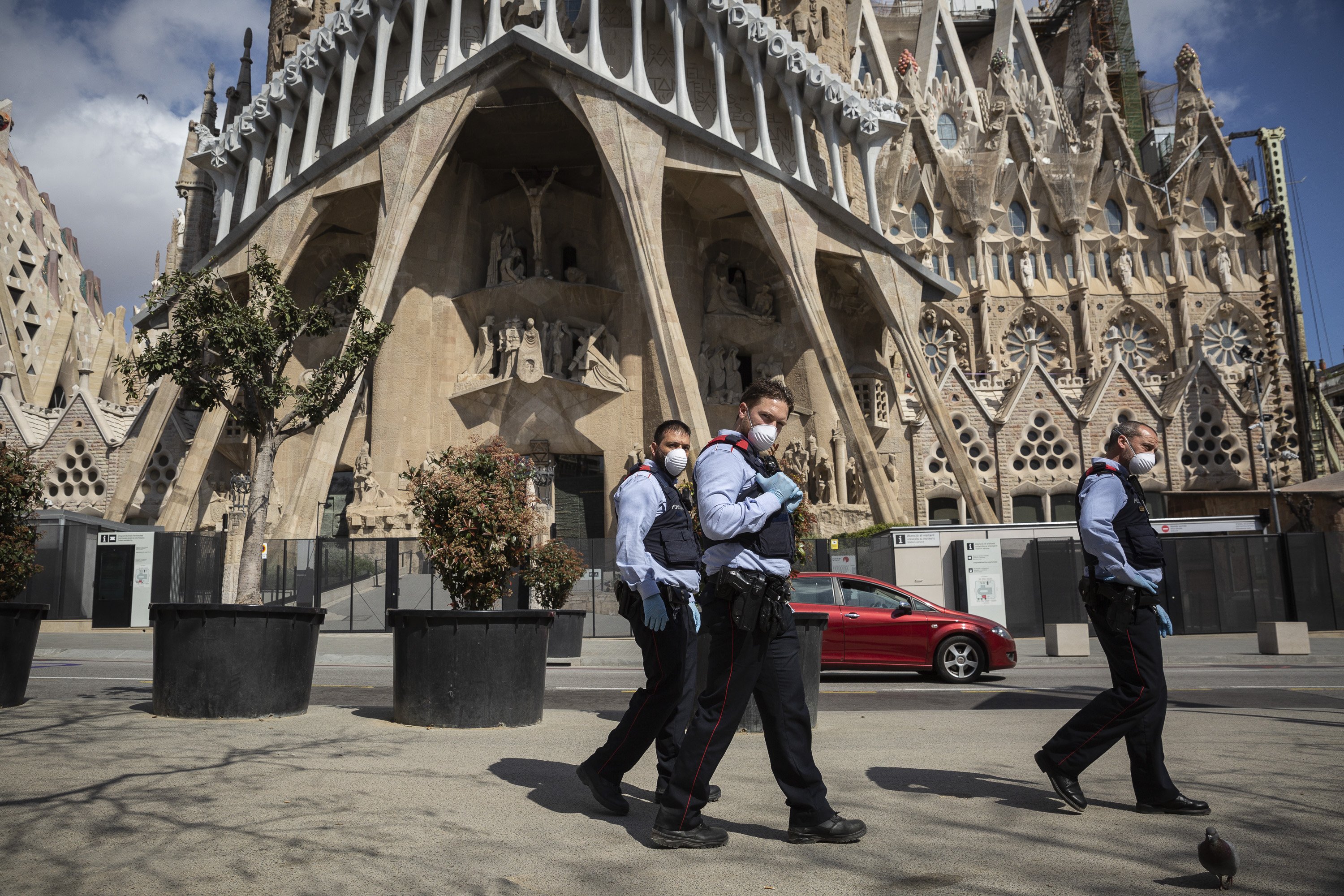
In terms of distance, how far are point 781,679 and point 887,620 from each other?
7.91m

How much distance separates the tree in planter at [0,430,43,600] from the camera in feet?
26.6

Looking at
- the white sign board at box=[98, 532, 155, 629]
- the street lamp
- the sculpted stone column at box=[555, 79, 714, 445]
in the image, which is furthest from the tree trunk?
the street lamp

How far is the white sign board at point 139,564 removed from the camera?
63.8 ft

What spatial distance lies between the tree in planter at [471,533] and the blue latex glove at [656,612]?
359cm

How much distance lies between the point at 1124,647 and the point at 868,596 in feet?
24.2

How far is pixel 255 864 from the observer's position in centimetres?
335

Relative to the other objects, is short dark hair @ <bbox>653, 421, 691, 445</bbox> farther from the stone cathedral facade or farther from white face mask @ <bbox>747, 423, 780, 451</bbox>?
the stone cathedral facade

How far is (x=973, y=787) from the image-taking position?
15.4 feet

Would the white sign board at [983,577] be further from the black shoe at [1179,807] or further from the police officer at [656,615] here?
the police officer at [656,615]

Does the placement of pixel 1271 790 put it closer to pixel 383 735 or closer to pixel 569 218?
pixel 383 735

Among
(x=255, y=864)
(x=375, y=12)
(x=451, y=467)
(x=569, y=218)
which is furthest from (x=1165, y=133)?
(x=255, y=864)

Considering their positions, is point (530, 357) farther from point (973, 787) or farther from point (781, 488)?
point (781, 488)

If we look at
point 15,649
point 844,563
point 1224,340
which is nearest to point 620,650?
point 844,563

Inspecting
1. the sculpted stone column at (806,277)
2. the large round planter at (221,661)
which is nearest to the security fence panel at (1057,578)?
the sculpted stone column at (806,277)
